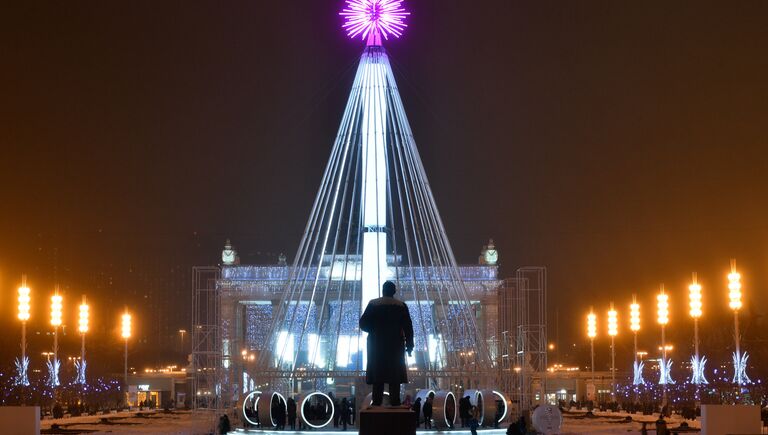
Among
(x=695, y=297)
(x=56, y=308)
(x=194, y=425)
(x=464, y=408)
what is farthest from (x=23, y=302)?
(x=695, y=297)

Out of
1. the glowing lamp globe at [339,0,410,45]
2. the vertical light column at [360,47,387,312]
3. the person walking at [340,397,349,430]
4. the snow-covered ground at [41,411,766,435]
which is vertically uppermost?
the glowing lamp globe at [339,0,410,45]

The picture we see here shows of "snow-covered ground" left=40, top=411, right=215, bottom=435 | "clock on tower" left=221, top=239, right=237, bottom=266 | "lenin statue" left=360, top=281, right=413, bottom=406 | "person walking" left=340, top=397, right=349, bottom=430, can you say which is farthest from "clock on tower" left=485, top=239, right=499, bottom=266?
"lenin statue" left=360, top=281, right=413, bottom=406

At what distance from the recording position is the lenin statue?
18.0 meters

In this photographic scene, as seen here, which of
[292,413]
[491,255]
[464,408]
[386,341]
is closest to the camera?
[386,341]

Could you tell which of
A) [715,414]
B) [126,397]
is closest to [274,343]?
[715,414]

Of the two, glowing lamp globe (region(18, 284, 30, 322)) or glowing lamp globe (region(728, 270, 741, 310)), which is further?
glowing lamp globe (region(18, 284, 30, 322))

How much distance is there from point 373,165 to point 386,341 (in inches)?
1205

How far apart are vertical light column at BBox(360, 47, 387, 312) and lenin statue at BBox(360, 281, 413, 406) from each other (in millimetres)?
29286

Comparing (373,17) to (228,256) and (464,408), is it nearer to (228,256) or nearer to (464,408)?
(464,408)

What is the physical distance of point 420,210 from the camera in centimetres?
4659

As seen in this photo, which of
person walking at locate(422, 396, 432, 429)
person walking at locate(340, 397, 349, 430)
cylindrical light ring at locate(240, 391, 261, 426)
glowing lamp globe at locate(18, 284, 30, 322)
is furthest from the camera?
glowing lamp globe at locate(18, 284, 30, 322)

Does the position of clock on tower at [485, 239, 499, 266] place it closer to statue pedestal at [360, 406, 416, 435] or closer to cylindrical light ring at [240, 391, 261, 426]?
cylindrical light ring at [240, 391, 261, 426]

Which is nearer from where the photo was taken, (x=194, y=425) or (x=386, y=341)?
(x=386, y=341)

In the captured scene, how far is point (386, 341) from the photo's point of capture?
59.5 ft
